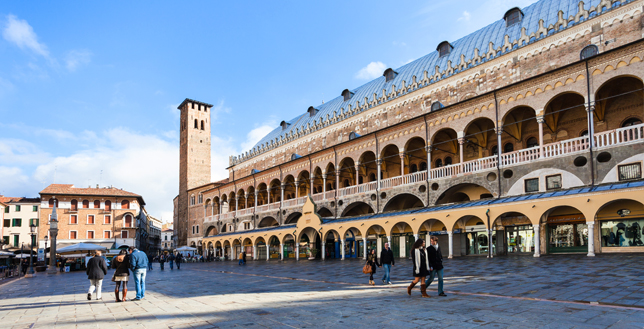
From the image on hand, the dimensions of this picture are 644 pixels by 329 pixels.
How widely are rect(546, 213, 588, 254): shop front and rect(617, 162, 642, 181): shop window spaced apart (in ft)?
9.80

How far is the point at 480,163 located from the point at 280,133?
106ft

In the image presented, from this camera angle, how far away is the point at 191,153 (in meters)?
67.1

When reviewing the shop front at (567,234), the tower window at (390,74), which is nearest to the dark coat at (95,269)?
the shop front at (567,234)

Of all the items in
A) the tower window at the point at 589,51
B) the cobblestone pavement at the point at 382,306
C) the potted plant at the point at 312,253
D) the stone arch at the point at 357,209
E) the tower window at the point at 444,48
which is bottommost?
the potted plant at the point at 312,253

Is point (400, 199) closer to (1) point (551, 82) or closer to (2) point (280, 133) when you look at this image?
(1) point (551, 82)

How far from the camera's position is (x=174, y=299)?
11336 millimetres

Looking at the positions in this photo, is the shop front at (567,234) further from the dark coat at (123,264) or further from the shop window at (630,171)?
the dark coat at (123,264)

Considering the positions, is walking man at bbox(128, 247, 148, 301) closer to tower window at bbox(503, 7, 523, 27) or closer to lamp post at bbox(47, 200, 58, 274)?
lamp post at bbox(47, 200, 58, 274)

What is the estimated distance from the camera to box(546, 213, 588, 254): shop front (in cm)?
2122

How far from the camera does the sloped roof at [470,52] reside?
26.4 m

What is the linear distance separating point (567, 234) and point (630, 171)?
15.5ft

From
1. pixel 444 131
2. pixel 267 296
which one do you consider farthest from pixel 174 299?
pixel 444 131

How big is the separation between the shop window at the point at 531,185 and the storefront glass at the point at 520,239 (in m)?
2.62

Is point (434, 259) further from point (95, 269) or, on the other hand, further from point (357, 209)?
point (357, 209)
